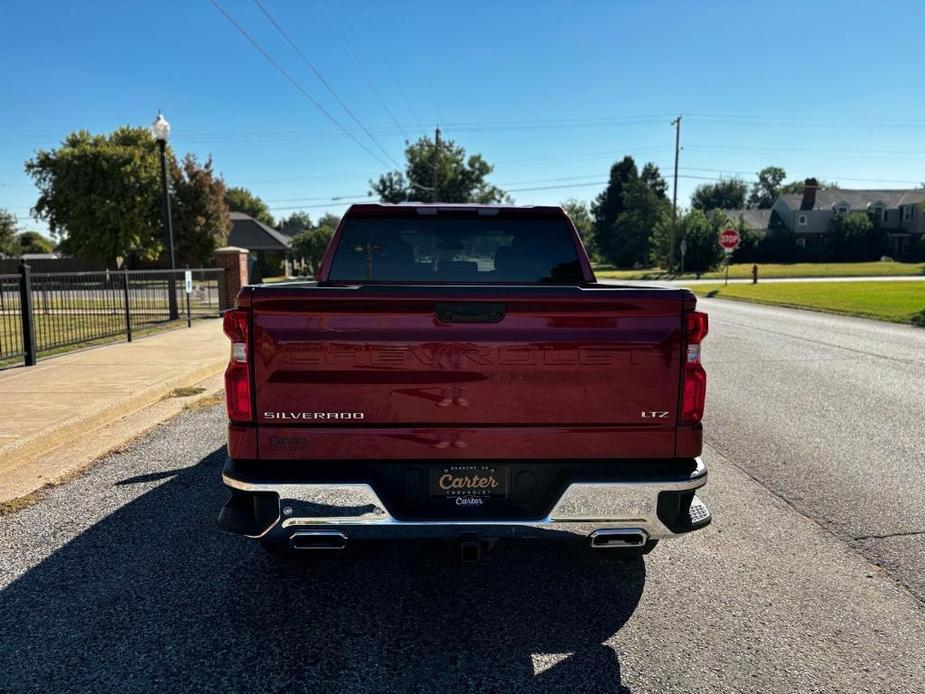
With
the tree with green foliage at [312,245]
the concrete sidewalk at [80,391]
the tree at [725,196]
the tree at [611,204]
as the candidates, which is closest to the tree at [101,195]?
the tree with green foliage at [312,245]

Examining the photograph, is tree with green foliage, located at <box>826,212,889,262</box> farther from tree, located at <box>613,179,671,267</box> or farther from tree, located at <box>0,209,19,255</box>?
tree, located at <box>0,209,19,255</box>

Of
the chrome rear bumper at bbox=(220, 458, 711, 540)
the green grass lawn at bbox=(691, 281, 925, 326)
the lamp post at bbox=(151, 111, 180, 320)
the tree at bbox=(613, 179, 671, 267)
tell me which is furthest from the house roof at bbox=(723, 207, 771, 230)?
the chrome rear bumper at bbox=(220, 458, 711, 540)

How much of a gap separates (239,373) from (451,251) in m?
2.22

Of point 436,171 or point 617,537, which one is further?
point 436,171

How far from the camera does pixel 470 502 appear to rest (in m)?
3.13

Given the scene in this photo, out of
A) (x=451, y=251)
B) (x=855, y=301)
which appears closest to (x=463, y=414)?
(x=451, y=251)

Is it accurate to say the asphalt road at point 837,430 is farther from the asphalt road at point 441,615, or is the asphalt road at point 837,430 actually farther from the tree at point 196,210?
the tree at point 196,210

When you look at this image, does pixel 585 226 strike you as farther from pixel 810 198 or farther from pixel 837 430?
pixel 837 430

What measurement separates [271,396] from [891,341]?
14782mm

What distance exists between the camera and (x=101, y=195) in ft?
165

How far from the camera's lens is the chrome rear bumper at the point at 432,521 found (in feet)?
9.77

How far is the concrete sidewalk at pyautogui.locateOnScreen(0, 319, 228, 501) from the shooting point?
19.5 feet

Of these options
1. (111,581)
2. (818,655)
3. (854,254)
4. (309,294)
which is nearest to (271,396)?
(309,294)

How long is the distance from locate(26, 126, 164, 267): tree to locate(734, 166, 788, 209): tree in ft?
392
